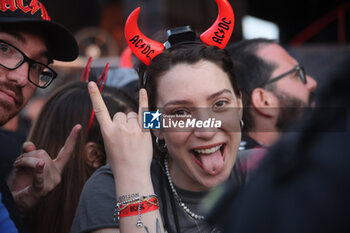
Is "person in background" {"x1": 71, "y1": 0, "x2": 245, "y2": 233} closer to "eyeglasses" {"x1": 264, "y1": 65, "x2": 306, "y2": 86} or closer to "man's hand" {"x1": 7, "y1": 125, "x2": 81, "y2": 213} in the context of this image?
"man's hand" {"x1": 7, "y1": 125, "x2": 81, "y2": 213}

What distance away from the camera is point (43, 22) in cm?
152

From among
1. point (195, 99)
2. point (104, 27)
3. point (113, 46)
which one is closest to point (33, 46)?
point (195, 99)

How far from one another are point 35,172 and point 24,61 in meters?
0.46

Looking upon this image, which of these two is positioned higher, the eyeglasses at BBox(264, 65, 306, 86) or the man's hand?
the eyeglasses at BBox(264, 65, 306, 86)

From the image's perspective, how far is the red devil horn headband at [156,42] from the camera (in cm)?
148

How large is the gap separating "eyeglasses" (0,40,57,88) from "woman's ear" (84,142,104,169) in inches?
14.4

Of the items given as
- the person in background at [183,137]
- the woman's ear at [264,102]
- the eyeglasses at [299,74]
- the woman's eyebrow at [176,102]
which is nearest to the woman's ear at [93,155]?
the person in background at [183,137]

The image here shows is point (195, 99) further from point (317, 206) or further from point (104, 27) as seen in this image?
point (104, 27)

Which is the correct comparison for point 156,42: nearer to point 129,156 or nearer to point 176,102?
point 176,102

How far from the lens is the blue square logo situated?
1.29 m

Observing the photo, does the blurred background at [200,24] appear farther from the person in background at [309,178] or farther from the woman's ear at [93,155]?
the person in background at [309,178]

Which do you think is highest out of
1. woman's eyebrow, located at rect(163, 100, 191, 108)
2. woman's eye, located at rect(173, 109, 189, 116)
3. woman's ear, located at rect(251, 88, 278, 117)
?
woman's ear, located at rect(251, 88, 278, 117)

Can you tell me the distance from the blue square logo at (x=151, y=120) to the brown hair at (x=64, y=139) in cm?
36

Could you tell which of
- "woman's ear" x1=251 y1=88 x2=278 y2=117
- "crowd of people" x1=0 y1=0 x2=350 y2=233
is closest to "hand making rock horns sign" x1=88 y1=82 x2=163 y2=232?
"crowd of people" x1=0 y1=0 x2=350 y2=233
